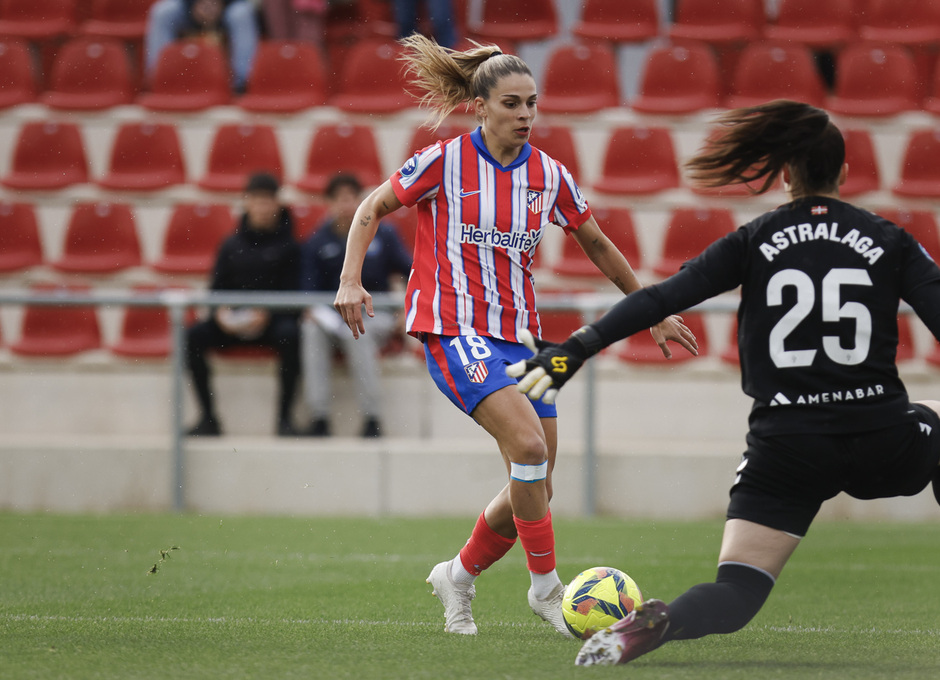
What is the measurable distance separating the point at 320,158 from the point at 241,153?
2.46 ft

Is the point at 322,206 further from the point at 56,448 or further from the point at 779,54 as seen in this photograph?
the point at 779,54

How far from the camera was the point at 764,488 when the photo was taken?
11.3ft

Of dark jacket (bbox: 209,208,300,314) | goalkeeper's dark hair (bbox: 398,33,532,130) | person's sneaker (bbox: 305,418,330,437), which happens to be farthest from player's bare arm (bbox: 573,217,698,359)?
dark jacket (bbox: 209,208,300,314)

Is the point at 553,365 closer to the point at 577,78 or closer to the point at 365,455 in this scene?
the point at 365,455

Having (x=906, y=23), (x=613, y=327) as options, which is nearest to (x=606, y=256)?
(x=613, y=327)

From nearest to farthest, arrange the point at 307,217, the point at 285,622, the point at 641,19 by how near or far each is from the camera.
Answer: the point at 285,622
the point at 307,217
the point at 641,19

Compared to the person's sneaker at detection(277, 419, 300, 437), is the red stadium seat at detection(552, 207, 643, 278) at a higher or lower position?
higher

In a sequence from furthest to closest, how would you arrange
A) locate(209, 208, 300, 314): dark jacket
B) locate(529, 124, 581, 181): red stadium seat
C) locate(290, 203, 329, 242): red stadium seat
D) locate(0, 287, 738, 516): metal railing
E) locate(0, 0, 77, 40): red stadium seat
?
locate(0, 0, 77, 40): red stadium seat, locate(529, 124, 581, 181): red stadium seat, locate(290, 203, 329, 242): red stadium seat, locate(209, 208, 300, 314): dark jacket, locate(0, 287, 738, 516): metal railing

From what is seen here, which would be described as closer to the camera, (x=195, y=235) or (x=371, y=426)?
(x=371, y=426)

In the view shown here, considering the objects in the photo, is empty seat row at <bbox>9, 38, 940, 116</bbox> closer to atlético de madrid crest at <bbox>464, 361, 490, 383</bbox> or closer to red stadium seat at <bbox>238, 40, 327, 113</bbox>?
red stadium seat at <bbox>238, 40, 327, 113</bbox>

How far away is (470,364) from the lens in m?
4.36

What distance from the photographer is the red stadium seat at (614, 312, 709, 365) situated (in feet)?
30.0

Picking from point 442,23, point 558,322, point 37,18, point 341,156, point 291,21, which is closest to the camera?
point 558,322

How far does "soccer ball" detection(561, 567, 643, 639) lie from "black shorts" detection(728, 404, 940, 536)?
909mm
